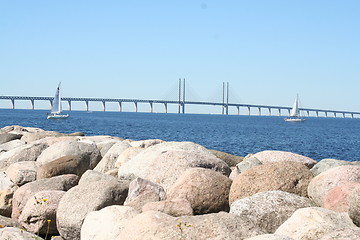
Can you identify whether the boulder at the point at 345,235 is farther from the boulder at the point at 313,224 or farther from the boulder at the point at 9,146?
the boulder at the point at 9,146

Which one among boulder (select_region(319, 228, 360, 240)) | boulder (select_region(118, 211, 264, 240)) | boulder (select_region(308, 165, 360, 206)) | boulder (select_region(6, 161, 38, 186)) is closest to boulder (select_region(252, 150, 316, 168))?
boulder (select_region(308, 165, 360, 206))

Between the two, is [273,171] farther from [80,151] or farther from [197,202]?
[80,151]

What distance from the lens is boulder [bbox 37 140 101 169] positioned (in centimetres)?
1183

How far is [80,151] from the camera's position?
1201cm

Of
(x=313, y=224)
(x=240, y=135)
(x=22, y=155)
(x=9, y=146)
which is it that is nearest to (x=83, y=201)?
(x=313, y=224)

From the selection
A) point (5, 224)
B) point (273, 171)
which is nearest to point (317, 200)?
point (273, 171)

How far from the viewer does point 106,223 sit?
22.6ft

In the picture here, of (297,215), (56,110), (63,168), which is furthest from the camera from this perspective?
(56,110)

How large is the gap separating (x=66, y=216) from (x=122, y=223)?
1.56m

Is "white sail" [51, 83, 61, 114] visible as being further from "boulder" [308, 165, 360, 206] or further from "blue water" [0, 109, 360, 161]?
"boulder" [308, 165, 360, 206]

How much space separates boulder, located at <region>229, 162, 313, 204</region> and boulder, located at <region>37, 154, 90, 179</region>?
4275mm

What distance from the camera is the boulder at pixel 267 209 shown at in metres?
6.76

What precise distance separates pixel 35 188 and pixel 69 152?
98.0 inches

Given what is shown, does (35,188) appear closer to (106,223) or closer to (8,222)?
(8,222)
